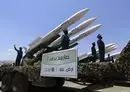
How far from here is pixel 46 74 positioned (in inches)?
404

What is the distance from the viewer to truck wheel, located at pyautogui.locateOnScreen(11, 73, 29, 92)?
12.2 meters

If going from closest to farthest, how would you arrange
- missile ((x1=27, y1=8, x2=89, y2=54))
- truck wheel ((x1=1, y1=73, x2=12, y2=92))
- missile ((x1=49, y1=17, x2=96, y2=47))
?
truck wheel ((x1=1, y1=73, x2=12, y2=92)) < missile ((x1=27, y1=8, x2=89, y2=54)) < missile ((x1=49, y1=17, x2=96, y2=47))

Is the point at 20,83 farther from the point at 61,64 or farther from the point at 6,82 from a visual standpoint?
the point at 61,64

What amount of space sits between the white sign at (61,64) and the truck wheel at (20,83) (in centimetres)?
191

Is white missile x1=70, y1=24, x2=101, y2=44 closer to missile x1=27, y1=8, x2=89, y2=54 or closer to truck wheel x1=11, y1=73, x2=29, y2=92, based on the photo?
missile x1=27, y1=8, x2=89, y2=54

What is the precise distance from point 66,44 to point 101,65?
417 cm

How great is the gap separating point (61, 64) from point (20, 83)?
12.7 feet

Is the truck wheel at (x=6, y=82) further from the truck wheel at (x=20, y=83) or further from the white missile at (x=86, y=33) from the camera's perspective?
the white missile at (x=86, y=33)

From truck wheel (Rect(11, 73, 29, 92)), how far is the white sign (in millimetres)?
1905

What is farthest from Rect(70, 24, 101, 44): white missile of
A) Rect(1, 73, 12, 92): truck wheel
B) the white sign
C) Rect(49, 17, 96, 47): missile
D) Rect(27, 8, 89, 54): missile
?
the white sign

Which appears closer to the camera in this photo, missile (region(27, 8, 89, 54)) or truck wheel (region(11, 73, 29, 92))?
truck wheel (region(11, 73, 29, 92))

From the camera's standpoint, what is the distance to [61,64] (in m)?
9.18

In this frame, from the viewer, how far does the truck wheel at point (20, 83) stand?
1221cm

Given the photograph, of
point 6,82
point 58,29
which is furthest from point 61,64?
point 58,29
